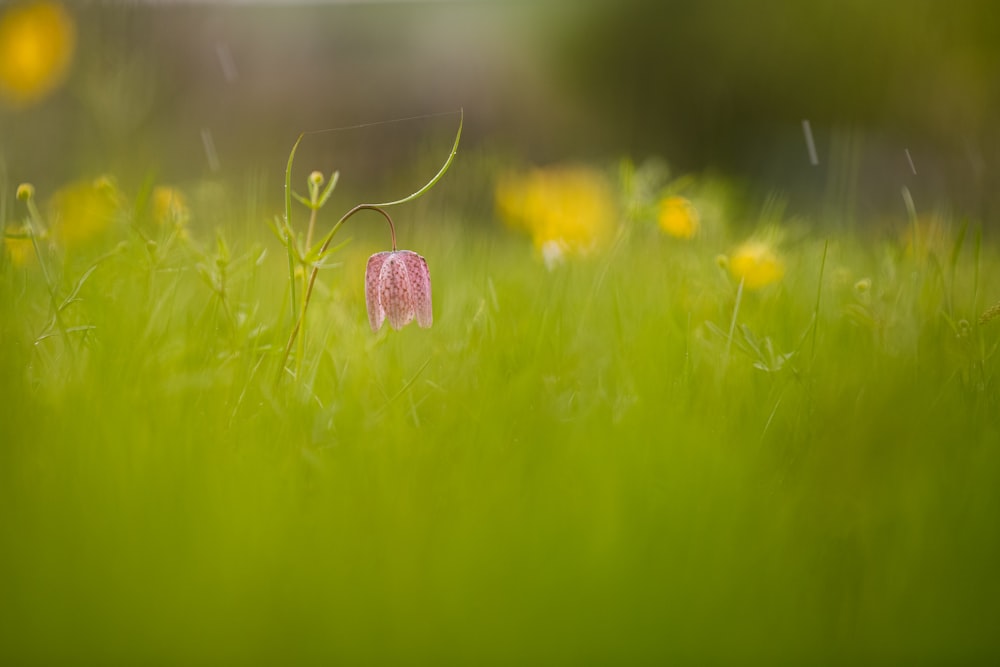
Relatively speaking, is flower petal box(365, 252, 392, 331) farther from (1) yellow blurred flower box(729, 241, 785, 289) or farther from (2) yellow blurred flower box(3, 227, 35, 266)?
(1) yellow blurred flower box(729, 241, 785, 289)

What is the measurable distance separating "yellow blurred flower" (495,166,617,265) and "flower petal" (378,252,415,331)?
0.64 m

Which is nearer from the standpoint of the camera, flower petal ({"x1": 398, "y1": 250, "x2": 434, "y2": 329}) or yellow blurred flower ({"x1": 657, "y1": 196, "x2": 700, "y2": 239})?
flower petal ({"x1": 398, "y1": 250, "x2": 434, "y2": 329})

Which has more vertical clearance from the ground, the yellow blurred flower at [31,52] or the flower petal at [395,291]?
the yellow blurred flower at [31,52]

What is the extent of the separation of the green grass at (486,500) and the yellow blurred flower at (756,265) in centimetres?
32

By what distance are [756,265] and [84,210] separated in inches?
37.7

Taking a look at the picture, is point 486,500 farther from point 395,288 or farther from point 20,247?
point 20,247

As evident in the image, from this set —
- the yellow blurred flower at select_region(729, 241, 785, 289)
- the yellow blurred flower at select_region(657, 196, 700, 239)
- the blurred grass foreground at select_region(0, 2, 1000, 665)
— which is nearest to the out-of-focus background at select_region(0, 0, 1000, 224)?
the yellow blurred flower at select_region(657, 196, 700, 239)

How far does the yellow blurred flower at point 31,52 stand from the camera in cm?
192

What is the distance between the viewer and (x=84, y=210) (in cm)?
113

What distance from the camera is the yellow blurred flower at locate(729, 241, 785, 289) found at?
1.26 meters

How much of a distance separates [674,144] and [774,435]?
3984mm

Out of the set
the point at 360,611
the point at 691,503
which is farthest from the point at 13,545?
the point at 691,503

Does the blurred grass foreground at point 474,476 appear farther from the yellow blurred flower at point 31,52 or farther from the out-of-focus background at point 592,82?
the out-of-focus background at point 592,82

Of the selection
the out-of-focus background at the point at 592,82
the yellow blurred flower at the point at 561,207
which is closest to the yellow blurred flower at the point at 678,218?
the yellow blurred flower at the point at 561,207
